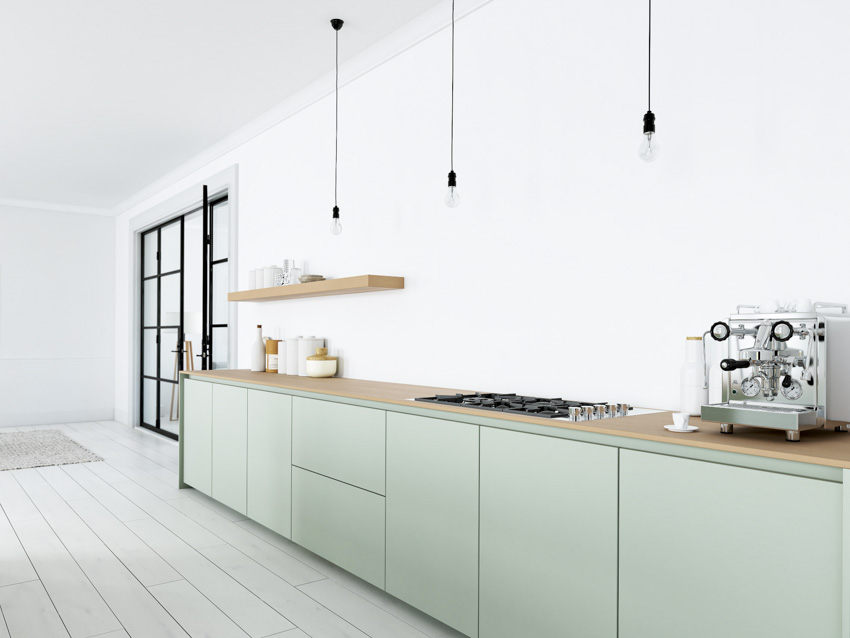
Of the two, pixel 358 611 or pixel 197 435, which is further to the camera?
pixel 197 435

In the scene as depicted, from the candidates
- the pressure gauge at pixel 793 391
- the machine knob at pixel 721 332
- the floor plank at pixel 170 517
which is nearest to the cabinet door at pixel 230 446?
the floor plank at pixel 170 517

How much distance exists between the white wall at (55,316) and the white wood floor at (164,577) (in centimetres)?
352

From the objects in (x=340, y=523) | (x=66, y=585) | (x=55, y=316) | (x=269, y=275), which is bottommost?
(x=66, y=585)

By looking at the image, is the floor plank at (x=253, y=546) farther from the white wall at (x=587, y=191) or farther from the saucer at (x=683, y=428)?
the saucer at (x=683, y=428)

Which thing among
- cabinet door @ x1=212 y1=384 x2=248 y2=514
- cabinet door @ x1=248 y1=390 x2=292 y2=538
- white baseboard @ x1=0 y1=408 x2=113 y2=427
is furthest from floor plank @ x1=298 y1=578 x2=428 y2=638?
white baseboard @ x1=0 y1=408 x2=113 y2=427

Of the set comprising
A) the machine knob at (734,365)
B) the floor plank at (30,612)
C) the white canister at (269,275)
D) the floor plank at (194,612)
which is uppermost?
the white canister at (269,275)

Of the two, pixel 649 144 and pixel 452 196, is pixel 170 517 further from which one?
pixel 649 144

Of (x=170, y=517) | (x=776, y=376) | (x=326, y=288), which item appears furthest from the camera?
(x=170, y=517)

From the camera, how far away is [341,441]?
268cm

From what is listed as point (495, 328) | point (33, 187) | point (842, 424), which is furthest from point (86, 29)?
point (33, 187)

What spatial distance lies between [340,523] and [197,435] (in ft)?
5.85

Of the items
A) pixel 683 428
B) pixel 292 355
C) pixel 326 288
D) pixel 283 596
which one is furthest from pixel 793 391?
pixel 292 355

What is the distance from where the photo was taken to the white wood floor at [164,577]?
2295 millimetres

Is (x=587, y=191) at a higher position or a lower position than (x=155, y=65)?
lower
